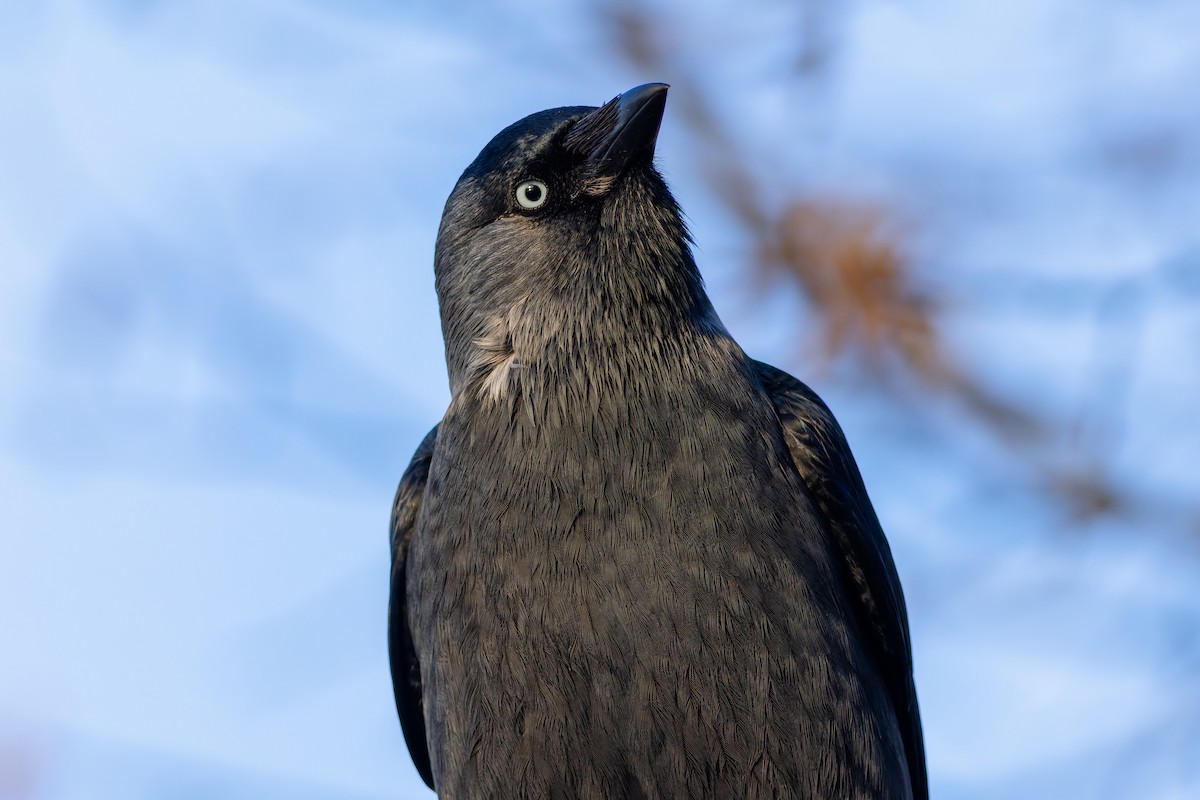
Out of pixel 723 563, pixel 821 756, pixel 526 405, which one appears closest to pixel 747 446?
pixel 723 563

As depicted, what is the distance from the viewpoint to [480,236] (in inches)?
180

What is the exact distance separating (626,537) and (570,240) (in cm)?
110

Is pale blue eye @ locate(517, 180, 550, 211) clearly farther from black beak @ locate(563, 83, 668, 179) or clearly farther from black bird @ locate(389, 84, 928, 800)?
black beak @ locate(563, 83, 668, 179)

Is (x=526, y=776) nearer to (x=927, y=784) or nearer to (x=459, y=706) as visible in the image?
(x=459, y=706)

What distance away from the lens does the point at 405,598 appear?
15.7 feet

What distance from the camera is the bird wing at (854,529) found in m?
4.27

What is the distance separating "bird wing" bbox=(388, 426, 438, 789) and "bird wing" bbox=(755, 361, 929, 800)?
1.30 metres

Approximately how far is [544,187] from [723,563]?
4.88ft

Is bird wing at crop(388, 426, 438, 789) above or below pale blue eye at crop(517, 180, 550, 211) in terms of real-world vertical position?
below

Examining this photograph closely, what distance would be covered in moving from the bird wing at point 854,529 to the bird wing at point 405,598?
1.30 m

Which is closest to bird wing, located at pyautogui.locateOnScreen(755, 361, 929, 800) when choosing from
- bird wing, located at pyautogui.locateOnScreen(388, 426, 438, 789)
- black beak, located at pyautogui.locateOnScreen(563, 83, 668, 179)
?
black beak, located at pyautogui.locateOnScreen(563, 83, 668, 179)

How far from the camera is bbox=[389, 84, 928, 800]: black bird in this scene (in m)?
3.71

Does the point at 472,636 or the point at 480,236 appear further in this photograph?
the point at 480,236

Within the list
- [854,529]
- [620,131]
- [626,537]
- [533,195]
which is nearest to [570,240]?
[533,195]
